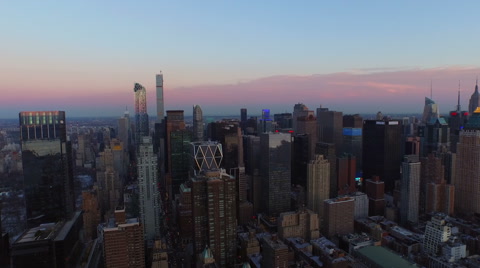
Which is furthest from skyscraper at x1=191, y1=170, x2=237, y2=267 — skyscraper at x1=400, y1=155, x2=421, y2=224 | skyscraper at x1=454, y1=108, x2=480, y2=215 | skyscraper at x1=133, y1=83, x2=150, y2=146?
skyscraper at x1=133, y1=83, x2=150, y2=146

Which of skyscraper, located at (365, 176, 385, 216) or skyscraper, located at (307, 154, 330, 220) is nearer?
skyscraper, located at (307, 154, 330, 220)

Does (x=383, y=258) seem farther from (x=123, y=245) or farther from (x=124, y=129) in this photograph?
(x=124, y=129)

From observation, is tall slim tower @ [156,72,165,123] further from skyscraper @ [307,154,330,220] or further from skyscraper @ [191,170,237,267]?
skyscraper @ [191,170,237,267]

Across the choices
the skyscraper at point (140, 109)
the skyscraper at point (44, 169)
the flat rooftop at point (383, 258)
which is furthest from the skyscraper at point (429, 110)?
the skyscraper at point (44, 169)

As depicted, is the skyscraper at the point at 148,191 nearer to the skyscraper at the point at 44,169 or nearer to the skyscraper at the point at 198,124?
the skyscraper at the point at 44,169

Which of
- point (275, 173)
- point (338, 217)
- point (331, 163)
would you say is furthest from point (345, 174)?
point (338, 217)

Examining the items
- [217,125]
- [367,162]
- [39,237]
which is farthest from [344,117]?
[39,237]

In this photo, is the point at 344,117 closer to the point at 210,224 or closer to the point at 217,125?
the point at 217,125
